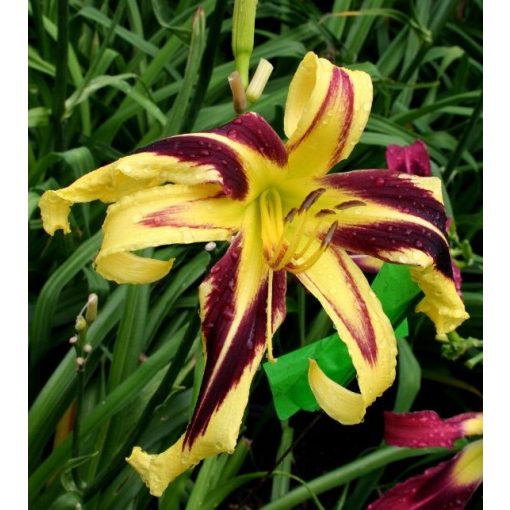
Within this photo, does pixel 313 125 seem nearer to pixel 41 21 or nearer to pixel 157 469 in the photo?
pixel 157 469

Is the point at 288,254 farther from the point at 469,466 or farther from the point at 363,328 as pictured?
the point at 469,466

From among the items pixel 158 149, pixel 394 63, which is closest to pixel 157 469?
pixel 158 149

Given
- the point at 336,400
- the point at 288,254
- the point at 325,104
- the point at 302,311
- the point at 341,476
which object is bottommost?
the point at 341,476

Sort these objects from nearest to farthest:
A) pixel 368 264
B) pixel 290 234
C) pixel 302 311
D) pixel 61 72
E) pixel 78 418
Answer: pixel 290 234
pixel 78 418
pixel 368 264
pixel 61 72
pixel 302 311

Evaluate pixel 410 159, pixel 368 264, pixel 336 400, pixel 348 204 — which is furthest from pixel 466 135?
pixel 336 400

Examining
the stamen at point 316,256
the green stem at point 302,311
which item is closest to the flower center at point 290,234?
the stamen at point 316,256
